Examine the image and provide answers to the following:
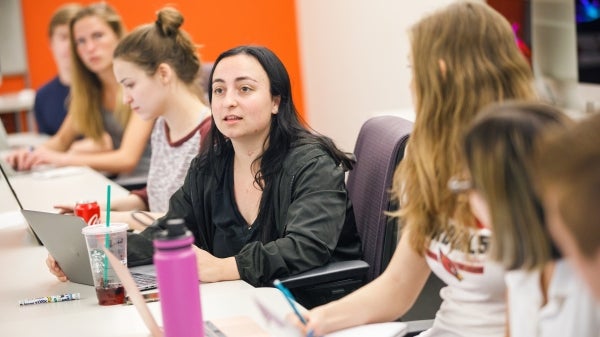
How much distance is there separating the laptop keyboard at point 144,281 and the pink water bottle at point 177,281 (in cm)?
51

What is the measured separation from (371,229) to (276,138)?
316 millimetres

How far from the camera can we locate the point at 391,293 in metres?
1.61

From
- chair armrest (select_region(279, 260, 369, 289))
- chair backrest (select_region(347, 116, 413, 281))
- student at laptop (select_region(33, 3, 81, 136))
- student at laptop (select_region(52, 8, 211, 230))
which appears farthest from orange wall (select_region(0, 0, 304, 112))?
chair armrest (select_region(279, 260, 369, 289))

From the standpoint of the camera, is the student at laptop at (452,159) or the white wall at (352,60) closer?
the student at laptop at (452,159)

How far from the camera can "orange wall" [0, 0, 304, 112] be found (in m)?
5.92

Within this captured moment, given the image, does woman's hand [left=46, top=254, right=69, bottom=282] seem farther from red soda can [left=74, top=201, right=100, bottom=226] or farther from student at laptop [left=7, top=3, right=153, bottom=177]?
student at laptop [left=7, top=3, right=153, bottom=177]

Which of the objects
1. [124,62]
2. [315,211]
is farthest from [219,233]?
[124,62]

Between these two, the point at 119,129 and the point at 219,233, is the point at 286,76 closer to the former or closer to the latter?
the point at 219,233

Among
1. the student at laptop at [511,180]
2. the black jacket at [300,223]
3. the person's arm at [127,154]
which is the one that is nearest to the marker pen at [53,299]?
the black jacket at [300,223]

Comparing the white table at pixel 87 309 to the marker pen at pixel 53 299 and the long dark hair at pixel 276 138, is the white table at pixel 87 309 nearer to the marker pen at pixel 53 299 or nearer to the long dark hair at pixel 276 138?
the marker pen at pixel 53 299

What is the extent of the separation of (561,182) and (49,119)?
4.13 meters

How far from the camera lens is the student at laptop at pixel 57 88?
4.55 m

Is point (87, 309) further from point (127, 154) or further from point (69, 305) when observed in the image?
point (127, 154)

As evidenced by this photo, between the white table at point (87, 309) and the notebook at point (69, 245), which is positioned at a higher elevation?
the notebook at point (69, 245)
